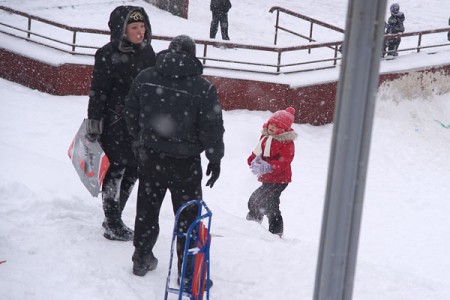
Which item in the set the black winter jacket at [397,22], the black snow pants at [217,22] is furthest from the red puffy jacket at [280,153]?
the black snow pants at [217,22]

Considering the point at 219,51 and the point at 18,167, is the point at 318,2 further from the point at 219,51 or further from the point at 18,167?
the point at 18,167

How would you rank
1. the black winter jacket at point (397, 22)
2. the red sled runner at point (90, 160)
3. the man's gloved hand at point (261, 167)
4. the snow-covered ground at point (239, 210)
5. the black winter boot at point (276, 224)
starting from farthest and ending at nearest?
the black winter jacket at point (397, 22) < the black winter boot at point (276, 224) < the man's gloved hand at point (261, 167) < the red sled runner at point (90, 160) < the snow-covered ground at point (239, 210)

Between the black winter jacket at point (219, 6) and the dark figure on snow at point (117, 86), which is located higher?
the black winter jacket at point (219, 6)

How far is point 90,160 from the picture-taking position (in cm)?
548

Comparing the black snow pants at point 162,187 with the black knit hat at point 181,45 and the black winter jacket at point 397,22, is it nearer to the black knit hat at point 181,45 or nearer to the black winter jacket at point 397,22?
the black knit hat at point 181,45

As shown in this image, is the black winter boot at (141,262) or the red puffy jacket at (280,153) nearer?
the black winter boot at (141,262)

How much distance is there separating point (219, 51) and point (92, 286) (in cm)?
1017

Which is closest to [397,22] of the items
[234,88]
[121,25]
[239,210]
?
[234,88]

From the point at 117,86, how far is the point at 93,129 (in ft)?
1.21

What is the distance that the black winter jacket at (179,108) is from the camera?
4508 mm

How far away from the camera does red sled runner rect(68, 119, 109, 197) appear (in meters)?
5.38

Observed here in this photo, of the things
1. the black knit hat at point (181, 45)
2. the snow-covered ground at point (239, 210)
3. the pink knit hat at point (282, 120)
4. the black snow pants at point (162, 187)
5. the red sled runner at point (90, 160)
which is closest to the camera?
the black knit hat at point (181, 45)

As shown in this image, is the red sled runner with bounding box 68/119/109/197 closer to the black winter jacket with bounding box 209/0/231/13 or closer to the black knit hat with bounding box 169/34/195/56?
the black knit hat with bounding box 169/34/195/56

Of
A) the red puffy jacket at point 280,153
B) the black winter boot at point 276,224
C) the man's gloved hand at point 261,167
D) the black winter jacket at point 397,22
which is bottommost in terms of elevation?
the black winter boot at point 276,224
